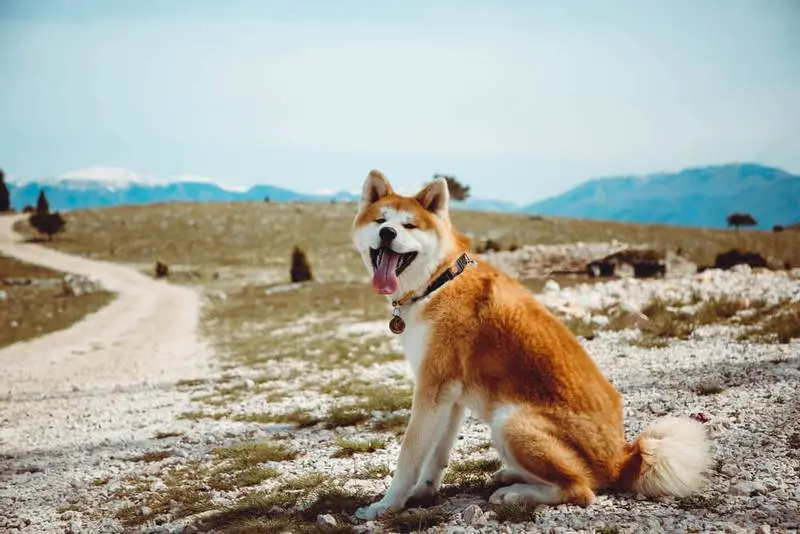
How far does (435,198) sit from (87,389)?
12.1 metres

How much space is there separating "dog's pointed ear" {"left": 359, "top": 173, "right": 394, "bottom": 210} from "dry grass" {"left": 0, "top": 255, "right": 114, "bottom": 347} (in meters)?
20.4

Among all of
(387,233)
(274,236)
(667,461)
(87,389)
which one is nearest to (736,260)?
(667,461)

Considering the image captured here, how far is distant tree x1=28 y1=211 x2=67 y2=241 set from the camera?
2557 inches

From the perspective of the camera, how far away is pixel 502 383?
471cm

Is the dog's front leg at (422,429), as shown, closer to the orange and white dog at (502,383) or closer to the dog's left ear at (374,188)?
the orange and white dog at (502,383)

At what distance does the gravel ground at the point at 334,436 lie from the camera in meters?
4.58

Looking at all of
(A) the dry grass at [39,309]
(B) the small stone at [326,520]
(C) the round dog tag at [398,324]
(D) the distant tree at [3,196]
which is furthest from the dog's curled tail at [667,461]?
(D) the distant tree at [3,196]

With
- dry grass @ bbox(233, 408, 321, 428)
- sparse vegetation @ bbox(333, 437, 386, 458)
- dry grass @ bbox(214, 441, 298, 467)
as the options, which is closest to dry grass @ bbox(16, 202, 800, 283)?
dry grass @ bbox(233, 408, 321, 428)

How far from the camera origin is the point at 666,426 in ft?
15.8

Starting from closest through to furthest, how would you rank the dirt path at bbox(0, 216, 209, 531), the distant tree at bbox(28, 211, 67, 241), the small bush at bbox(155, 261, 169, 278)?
the dirt path at bbox(0, 216, 209, 531), the small bush at bbox(155, 261, 169, 278), the distant tree at bbox(28, 211, 67, 241)

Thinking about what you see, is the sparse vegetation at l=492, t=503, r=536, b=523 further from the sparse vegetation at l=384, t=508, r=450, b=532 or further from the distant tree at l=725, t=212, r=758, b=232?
the distant tree at l=725, t=212, r=758, b=232

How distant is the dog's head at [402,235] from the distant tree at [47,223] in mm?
72265

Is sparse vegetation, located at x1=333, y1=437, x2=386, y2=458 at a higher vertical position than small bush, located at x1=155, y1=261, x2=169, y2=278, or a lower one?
lower

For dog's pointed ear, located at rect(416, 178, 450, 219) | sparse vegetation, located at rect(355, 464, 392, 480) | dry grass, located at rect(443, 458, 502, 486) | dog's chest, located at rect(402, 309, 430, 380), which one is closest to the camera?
dog's chest, located at rect(402, 309, 430, 380)
